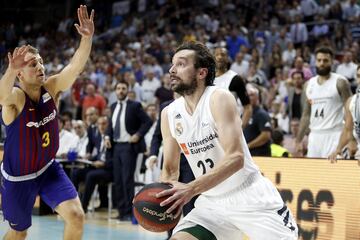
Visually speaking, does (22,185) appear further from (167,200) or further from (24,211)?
(167,200)

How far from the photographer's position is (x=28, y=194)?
225 inches

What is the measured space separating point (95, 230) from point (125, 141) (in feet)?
5.94

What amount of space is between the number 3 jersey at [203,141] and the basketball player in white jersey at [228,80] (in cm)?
278

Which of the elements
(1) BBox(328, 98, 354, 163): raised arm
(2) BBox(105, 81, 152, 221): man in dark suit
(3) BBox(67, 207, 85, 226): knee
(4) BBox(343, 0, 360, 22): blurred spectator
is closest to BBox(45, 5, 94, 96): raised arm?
(3) BBox(67, 207, 85, 226): knee

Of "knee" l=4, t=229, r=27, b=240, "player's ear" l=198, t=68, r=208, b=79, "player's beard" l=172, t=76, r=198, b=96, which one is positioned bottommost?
"knee" l=4, t=229, r=27, b=240

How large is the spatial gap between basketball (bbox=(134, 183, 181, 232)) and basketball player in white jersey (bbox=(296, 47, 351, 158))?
4.28m

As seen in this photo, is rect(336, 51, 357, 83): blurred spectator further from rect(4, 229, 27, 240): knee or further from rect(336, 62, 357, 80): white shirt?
rect(4, 229, 27, 240): knee

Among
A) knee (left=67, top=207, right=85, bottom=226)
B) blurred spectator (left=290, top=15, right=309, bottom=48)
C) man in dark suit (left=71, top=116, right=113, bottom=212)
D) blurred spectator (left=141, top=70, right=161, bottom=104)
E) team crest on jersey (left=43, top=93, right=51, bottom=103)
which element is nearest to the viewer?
knee (left=67, top=207, right=85, bottom=226)

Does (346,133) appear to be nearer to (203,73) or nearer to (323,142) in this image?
(323,142)

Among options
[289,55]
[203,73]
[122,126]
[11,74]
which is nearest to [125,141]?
[122,126]

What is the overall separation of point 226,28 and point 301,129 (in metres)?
9.90

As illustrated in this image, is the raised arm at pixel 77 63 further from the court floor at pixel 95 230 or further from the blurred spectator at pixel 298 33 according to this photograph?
the blurred spectator at pixel 298 33

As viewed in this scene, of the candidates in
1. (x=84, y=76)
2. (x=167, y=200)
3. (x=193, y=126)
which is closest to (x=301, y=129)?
(x=193, y=126)

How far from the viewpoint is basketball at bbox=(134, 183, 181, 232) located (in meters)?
4.06
